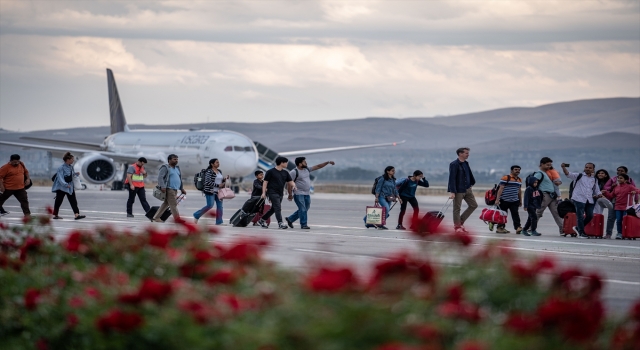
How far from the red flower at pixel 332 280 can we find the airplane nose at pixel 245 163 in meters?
42.0

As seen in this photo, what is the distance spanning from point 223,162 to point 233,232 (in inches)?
1049

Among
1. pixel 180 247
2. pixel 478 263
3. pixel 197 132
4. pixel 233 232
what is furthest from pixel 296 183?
pixel 197 132

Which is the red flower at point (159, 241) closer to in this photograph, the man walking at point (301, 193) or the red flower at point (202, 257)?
the red flower at point (202, 257)

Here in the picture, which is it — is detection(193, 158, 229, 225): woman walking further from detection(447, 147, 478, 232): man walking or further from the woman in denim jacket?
detection(447, 147, 478, 232): man walking

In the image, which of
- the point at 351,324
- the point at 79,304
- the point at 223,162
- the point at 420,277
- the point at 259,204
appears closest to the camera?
the point at 351,324

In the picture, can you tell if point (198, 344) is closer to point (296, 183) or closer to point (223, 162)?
point (296, 183)

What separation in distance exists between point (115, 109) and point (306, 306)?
201 ft

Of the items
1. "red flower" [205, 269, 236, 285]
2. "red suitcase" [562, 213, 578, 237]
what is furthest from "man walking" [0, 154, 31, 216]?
"red flower" [205, 269, 236, 285]

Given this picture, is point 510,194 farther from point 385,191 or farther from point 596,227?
point 385,191

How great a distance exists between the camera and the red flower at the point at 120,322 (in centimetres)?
568

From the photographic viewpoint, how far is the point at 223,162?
47.3 metres

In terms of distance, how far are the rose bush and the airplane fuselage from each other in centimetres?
3951

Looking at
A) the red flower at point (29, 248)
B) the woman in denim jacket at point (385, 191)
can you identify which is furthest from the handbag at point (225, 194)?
the red flower at point (29, 248)

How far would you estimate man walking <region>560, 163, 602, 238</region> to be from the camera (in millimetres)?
21703
